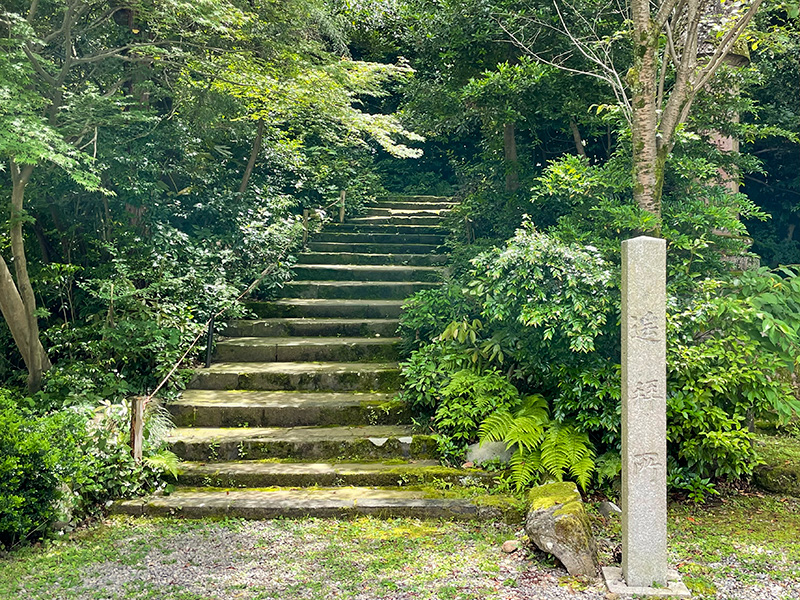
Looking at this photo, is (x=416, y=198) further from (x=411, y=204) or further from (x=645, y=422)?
(x=645, y=422)

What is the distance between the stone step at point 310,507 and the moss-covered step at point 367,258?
604 cm

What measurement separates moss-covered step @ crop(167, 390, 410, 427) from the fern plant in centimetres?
120

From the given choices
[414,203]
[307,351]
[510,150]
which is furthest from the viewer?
[414,203]

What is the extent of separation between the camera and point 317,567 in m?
4.11

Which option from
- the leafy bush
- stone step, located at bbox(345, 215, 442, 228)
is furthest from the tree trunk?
stone step, located at bbox(345, 215, 442, 228)

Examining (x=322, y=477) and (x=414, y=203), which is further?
(x=414, y=203)

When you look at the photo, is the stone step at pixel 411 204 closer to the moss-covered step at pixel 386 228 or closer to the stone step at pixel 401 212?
the stone step at pixel 401 212

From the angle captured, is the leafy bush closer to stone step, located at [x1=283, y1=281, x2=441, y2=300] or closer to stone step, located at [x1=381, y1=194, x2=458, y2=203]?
stone step, located at [x1=283, y1=281, x2=441, y2=300]

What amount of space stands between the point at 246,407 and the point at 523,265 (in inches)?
128

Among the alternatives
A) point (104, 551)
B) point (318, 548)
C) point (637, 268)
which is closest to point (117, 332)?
point (104, 551)

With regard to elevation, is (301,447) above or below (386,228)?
below

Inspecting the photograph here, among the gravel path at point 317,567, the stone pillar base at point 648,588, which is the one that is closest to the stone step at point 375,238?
the gravel path at point 317,567

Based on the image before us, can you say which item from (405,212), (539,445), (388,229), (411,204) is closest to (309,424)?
(539,445)

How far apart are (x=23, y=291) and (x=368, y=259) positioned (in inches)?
225
